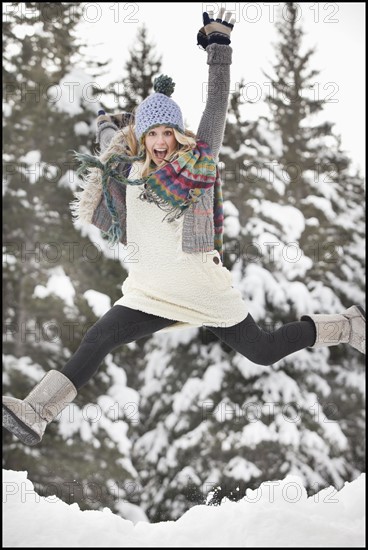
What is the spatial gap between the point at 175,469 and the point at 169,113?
25.8 ft

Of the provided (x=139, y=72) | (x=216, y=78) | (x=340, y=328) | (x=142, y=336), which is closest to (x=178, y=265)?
(x=142, y=336)

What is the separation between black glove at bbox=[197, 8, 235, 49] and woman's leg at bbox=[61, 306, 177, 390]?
4.00ft

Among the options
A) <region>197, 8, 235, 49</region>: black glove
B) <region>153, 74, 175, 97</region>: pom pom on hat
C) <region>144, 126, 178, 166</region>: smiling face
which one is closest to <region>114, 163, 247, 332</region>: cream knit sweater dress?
<region>144, 126, 178, 166</region>: smiling face

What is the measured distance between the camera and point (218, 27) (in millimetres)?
2510

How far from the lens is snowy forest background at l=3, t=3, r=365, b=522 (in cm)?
891

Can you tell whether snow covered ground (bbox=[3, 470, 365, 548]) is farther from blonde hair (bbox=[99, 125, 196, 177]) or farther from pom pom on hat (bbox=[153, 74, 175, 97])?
pom pom on hat (bbox=[153, 74, 175, 97])

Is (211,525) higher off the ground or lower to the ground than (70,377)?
lower

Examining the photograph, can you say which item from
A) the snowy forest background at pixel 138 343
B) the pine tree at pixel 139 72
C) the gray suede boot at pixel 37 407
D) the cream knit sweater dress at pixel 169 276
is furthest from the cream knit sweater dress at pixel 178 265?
the pine tree at pixel 139 72

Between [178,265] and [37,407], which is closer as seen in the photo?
[37,407]

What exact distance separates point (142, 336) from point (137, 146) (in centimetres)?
88

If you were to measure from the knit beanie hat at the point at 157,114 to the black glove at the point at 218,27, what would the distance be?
315mm

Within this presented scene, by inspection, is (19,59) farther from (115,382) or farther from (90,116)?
(115,382)

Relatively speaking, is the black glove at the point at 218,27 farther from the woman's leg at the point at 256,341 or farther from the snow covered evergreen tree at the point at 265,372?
the snow covered evergreen tree at the point at 265,372

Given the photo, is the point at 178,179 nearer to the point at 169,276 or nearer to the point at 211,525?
the point at 169,276
